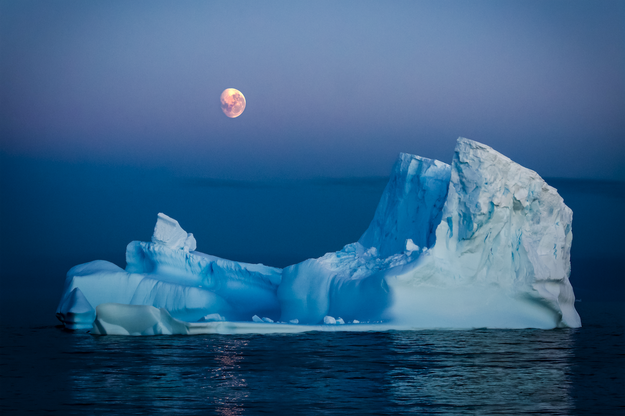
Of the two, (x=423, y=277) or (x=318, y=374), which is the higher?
(x=423, y=277)

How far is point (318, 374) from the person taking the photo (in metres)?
11.8

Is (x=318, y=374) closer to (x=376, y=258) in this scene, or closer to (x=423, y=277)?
(x=423, y=277)

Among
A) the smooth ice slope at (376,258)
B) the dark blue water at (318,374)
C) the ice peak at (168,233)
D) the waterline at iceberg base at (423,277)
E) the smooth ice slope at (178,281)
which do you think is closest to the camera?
the dark blue water at (318,374)

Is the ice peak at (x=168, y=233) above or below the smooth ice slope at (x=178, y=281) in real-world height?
above

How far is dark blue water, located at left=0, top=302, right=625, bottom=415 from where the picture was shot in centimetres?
949

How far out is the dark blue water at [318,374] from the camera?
374 inches

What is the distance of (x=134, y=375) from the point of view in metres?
11.5

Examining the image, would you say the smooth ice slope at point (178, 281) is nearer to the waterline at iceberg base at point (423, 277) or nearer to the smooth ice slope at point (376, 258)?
the waterline at iceberg base at point (423, 277)

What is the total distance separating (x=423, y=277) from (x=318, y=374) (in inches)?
248

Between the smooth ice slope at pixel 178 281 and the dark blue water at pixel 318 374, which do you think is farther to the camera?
the smooth ice slope at pixel 178 281

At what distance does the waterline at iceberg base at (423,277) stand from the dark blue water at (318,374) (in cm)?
57

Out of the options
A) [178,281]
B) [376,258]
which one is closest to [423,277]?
[376,258]

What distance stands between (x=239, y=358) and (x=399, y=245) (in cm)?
808

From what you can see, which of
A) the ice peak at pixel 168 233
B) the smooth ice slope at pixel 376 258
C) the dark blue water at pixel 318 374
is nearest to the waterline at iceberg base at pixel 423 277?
the smooth ice slope at pixel 376 258
